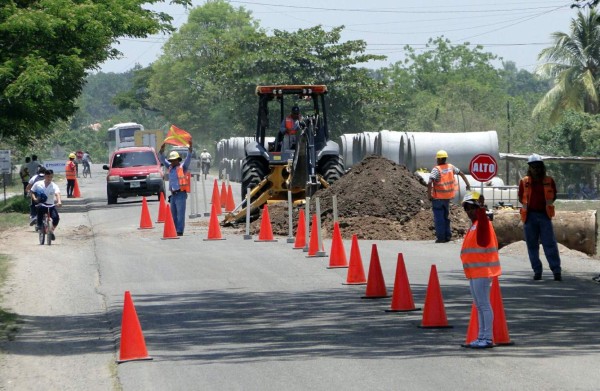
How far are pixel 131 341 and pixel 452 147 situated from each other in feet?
109

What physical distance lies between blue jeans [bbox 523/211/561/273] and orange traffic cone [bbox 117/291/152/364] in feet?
27.3

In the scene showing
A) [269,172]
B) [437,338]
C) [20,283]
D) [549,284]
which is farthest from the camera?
[269,172]

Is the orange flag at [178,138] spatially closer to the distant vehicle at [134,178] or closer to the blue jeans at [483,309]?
the distant vehicle at [134,178]

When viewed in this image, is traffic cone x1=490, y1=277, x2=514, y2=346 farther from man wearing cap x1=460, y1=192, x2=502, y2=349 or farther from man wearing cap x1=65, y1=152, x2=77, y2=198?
man wearing cap x1=65, y1=152, x2=77, y2=198

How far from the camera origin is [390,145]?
154ft

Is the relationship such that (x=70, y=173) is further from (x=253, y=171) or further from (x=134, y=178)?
(x=253, y=171)

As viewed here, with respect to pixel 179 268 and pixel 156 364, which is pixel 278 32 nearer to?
pixel 179 268

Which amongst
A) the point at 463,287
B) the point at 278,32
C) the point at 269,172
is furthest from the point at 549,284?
the point at 278,32

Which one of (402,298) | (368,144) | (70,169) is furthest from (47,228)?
(368,144)

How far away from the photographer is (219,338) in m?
13.4

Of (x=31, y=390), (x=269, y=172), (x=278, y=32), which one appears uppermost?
(x=278, y=32)

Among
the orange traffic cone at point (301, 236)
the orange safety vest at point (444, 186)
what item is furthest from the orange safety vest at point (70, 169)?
the orange traffic cone at point (301, 236)

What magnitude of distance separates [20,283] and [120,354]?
8.09 meters

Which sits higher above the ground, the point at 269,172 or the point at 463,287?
the point at 269,172
